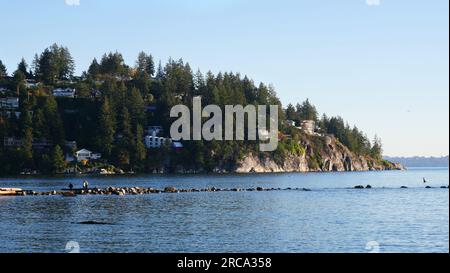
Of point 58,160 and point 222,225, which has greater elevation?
point 58,160

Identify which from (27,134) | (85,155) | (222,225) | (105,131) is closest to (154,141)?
(105,131)

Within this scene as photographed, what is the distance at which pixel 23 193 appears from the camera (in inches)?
3447

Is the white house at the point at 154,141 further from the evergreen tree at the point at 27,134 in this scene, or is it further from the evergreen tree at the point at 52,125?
the evergreen tree at the point at 27,134

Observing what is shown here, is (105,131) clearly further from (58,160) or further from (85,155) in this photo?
(58,160)

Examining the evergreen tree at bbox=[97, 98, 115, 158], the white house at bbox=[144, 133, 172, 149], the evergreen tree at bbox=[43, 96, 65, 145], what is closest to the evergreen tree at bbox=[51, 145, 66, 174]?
the evergreen tree at bbox=[43, 96, 65, 145]

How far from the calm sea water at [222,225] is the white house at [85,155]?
107 metres

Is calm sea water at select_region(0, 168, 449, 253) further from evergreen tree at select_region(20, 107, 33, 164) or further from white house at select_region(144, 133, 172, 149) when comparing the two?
white house at select_region(144, 133, 172, 149)

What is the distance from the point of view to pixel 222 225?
5072 cm

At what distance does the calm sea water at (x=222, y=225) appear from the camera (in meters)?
39.0

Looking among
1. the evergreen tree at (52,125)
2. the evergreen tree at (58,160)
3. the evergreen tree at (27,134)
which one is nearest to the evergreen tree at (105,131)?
the evergreen tree at (52,125)

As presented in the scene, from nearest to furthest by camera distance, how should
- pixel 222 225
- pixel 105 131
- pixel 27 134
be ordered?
1. pixel 222 225
2. pixel 27 134
3. pixel 105 131

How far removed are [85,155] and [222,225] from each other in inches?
5564
